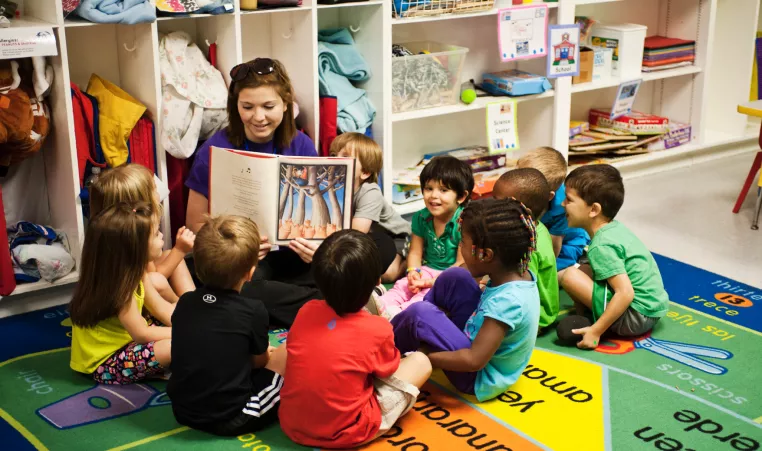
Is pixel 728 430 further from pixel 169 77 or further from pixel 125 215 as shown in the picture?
pixel 169 77

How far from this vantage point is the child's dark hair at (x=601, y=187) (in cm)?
282

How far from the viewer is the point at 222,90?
128 inches

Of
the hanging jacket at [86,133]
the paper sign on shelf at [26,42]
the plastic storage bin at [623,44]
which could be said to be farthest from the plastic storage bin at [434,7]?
the paper sign on shelf at [26,42]

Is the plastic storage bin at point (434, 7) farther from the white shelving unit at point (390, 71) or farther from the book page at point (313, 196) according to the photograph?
the book page at point (313, 196)

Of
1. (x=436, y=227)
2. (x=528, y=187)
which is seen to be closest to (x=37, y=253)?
(x=436, y=227)

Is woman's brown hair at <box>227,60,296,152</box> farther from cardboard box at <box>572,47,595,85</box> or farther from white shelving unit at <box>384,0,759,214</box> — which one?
cardboard box at <box>572,47,595,85</box>

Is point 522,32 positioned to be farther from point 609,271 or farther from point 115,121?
point 115,121

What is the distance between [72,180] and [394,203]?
4.70 feet

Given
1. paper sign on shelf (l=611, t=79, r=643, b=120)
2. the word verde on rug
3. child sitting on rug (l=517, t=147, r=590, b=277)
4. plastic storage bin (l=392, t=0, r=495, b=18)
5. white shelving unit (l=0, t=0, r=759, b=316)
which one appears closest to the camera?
the word verde on rug

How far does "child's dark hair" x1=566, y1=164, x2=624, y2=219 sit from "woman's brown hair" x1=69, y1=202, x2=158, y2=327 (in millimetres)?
1384

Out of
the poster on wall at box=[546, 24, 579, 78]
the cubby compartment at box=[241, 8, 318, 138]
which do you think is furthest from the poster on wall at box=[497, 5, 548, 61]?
the cubby compartment at box=[241, 8, 318, 138]

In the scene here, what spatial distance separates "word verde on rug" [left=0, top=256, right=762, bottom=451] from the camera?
7.32 ft

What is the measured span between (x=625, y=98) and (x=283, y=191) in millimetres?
2503

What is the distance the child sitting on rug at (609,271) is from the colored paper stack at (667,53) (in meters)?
2.02
